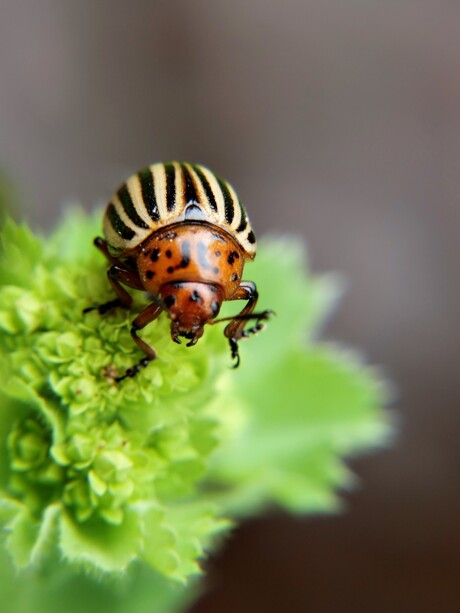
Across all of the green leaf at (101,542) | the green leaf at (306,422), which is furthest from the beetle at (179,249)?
the green leaf at (306,422)

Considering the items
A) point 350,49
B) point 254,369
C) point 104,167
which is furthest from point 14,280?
point 350,49

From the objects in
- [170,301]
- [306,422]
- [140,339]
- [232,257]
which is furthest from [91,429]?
[306,422]

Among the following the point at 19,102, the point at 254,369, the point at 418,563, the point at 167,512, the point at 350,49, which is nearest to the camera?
the point at 167,512

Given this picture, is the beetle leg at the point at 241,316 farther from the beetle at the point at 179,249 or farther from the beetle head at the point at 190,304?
the beetle head at the point at 190,304

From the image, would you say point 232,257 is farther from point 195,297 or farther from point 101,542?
point 101,542

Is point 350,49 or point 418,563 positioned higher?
point 350,49

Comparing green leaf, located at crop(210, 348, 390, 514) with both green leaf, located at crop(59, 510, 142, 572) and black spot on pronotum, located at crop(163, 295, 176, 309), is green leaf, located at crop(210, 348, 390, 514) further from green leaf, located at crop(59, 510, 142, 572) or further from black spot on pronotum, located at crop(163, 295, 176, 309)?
black spot on pronotum, located at crop(163, 295, 176, 309)

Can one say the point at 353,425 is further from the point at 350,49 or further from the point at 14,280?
the point at 350,49
